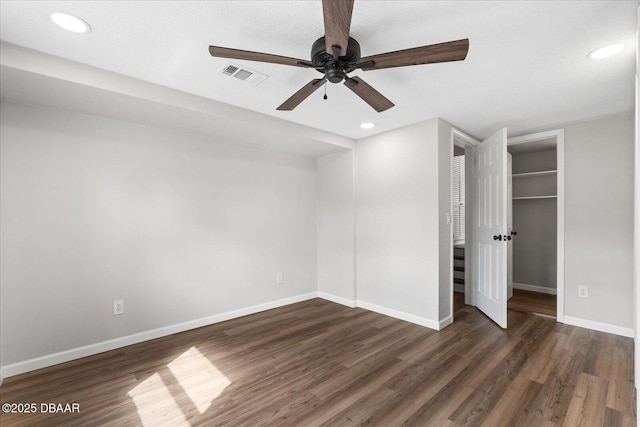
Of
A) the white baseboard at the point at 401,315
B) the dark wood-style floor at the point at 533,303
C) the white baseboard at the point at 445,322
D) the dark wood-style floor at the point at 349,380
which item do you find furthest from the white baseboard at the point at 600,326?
the white baseboard at the point at 401,315

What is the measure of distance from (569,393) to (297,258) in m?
3.10

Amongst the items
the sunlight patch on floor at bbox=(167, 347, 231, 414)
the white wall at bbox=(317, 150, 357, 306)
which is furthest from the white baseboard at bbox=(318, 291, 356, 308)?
the sunlight patch on floor at bbox=(167, 347, 231, 414)

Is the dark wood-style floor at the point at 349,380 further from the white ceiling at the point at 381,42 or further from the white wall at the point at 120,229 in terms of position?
the white ceiling at the point at 381,42

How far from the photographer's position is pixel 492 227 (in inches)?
132

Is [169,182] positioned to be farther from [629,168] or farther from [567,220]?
[629,168]

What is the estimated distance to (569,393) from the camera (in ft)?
6.65

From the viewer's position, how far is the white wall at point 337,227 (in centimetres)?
404

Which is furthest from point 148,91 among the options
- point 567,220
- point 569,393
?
point 567,220

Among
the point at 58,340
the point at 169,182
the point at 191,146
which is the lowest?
the point at 58,340

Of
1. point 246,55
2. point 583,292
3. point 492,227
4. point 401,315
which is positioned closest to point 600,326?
point 583,292

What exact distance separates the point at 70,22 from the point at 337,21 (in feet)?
4.96

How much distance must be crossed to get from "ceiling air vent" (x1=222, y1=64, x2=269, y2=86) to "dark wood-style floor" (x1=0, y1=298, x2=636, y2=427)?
2292 millimetres

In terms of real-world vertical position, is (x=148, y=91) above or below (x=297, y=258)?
above

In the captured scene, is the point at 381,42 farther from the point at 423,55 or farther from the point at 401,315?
the point at 401,315
